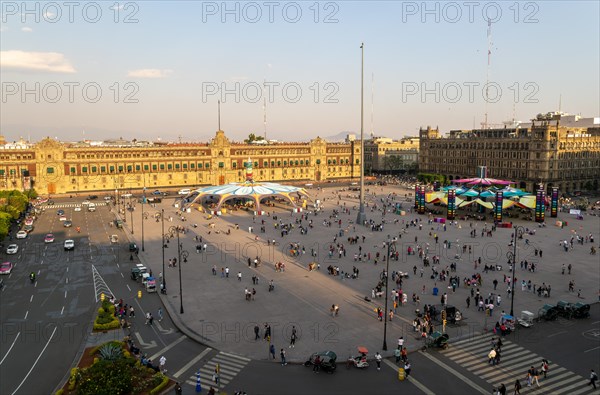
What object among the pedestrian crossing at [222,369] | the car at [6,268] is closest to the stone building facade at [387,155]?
the car at [6,268]

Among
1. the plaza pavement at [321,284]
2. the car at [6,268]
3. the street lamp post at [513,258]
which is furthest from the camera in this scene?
the car at [6,268]

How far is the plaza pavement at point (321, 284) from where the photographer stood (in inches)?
1195

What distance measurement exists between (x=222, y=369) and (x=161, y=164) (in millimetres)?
108955

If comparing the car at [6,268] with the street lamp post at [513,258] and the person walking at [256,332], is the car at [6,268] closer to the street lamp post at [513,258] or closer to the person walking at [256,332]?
the person walking at [256,332]

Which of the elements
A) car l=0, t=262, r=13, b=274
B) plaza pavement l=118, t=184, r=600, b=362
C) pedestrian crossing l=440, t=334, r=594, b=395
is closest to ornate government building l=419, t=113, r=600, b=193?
plaza pavement l=118, t=184, r=600, b=362

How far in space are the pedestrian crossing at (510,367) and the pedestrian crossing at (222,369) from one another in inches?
484

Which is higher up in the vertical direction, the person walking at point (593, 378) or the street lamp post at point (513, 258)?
the street lamp post at point (513, 258)

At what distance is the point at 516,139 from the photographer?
11375 cm

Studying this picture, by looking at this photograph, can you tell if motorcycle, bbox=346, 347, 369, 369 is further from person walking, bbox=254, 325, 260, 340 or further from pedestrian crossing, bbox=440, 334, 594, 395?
person walking, bbox=254, 325, 260, 340

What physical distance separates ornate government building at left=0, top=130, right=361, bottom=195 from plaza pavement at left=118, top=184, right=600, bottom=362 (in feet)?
178

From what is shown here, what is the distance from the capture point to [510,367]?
26000mm

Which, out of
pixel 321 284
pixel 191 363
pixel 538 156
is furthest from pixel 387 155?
pixel 191 363

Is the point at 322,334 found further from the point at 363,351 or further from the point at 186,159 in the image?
the point at 186,159

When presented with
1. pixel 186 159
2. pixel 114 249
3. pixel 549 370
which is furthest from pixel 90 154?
pixel 549 370
